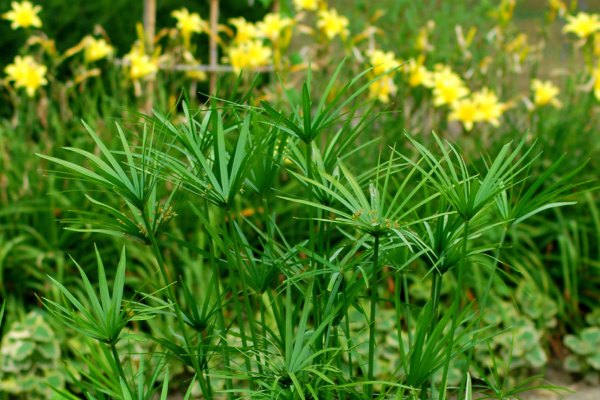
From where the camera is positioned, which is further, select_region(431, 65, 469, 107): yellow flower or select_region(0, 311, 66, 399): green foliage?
select_region(431, 65, 469, 107): yellow flower

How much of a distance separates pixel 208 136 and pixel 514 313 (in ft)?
8.51

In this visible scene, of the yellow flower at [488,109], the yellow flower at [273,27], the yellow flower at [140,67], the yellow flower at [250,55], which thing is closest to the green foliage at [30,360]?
the yellow flower at [140,67]

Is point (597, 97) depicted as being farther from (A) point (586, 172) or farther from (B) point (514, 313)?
(B) point (514, 313)

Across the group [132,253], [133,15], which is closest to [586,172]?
[132,253]

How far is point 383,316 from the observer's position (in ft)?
11.4

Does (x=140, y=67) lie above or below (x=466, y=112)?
above

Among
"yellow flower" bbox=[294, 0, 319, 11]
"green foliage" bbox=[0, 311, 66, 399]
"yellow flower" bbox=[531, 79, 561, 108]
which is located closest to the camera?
"green foliage" bbox=[0, 311, 66, 399]

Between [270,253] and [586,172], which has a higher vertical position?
[586,172]

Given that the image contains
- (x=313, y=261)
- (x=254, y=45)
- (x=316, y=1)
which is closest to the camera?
(x=313, y=261)

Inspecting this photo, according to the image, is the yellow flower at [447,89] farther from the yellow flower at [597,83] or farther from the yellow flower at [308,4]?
the yellow flower at [308,4]

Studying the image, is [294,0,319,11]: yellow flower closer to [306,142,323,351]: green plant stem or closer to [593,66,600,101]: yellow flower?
[593,66,600,101]: yellow flower

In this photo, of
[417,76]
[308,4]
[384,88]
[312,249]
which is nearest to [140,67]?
[308,4]

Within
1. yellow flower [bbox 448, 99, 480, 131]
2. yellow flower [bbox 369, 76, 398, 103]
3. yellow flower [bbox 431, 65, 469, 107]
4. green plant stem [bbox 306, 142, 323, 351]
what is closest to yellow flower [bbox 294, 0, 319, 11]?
yellow flower [bbox 369, 76, 398, 103]

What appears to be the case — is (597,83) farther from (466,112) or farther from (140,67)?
(140,67)
